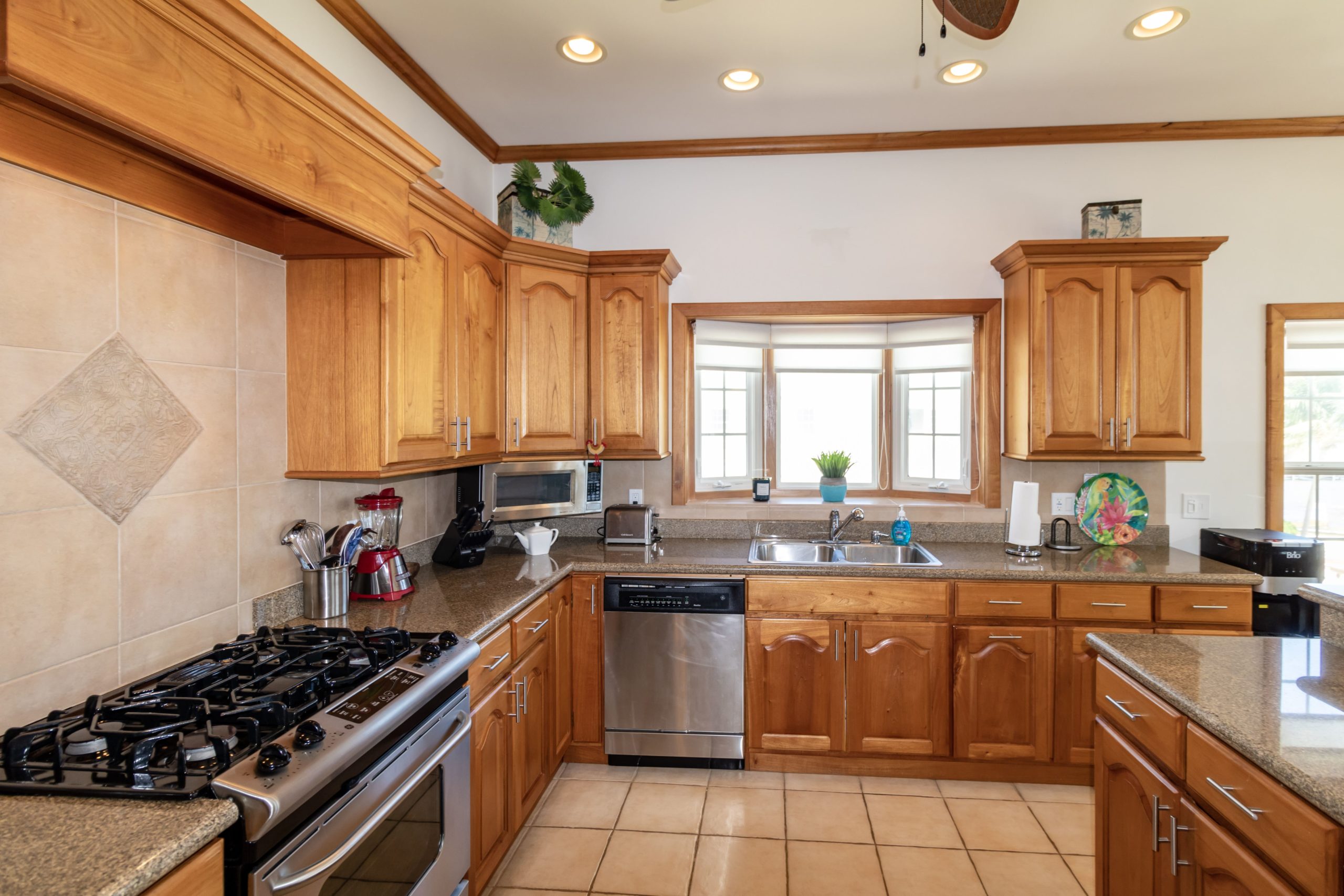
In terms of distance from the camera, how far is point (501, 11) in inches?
91.5

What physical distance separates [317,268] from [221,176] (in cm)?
72

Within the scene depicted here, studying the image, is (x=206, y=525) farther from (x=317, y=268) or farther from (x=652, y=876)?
(x=652, y=876)

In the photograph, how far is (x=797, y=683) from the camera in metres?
2.88

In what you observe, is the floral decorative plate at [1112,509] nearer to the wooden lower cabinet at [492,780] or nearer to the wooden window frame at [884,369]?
the wooden window frame at [884,369]

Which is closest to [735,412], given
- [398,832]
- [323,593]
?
[323,593]

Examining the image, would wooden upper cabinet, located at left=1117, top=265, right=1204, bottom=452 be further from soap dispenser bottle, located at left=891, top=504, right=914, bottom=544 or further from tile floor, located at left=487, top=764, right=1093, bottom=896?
tile floor, located at left=487, top=764, right=1093, bottom=896

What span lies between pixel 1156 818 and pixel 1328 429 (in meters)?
2.89

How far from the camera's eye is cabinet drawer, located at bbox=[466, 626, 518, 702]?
2.00 metres

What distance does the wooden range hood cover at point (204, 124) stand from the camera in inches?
42.3

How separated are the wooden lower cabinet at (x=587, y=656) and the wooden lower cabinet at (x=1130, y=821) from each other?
1800 mm

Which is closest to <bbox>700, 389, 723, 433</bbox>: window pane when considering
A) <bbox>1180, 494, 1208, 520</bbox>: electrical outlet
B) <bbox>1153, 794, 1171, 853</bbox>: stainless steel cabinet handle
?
<bbox>1180, 494, 1208, 520</bbox>: electrical outlet

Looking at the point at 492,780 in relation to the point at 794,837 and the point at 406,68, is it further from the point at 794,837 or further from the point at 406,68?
the point at 406,68

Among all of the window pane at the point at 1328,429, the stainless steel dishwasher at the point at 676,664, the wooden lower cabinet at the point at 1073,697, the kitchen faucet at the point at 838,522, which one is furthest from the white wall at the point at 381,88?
the window pane at the point at 1328,429

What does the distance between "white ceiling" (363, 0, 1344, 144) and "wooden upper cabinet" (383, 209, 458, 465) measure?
79cm
